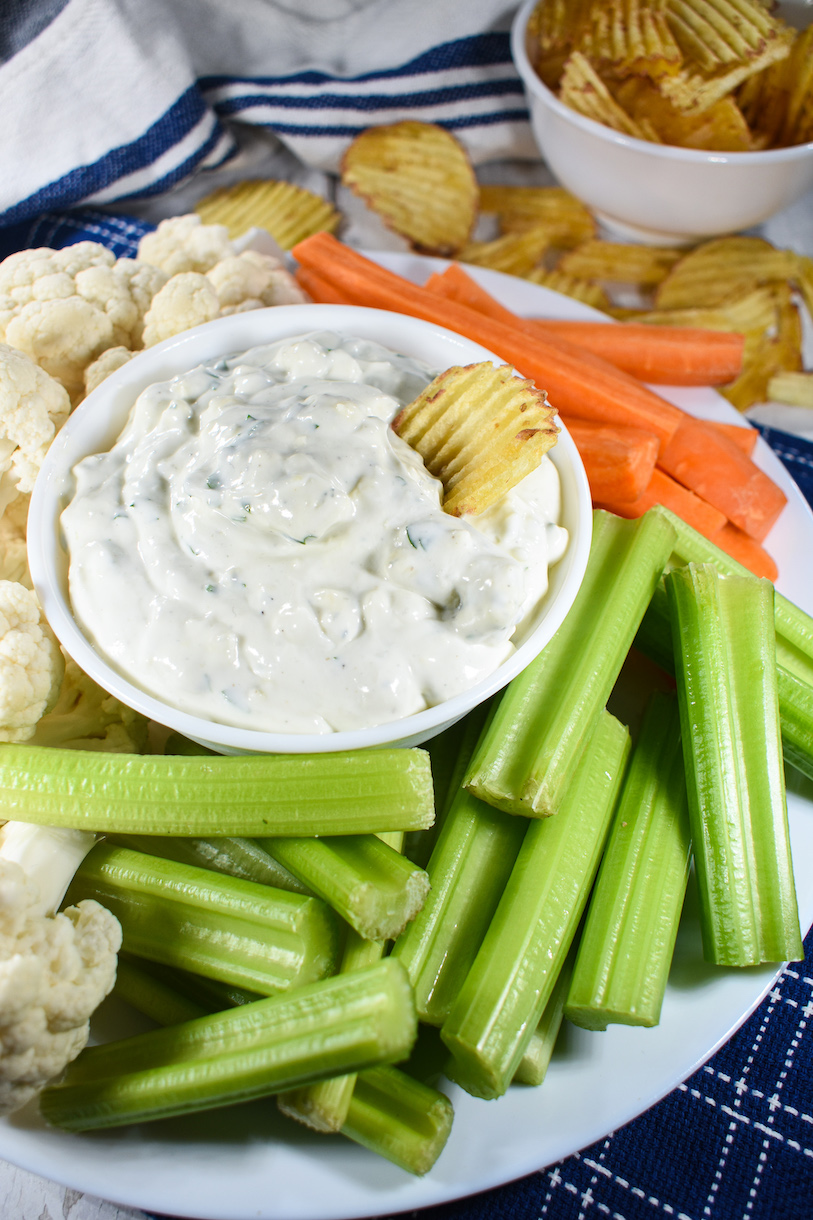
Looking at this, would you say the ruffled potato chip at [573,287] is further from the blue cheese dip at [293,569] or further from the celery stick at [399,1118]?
the celery stick at [399,1118]

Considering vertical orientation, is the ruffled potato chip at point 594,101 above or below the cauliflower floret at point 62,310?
below

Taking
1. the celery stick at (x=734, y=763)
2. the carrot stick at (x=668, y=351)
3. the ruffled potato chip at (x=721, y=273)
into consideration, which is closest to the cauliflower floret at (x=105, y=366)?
the carrot stick at (x=668, y=351)

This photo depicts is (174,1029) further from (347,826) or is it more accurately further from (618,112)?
(618,112)

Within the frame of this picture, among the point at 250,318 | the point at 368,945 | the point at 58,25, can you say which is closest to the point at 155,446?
the point at 250,318

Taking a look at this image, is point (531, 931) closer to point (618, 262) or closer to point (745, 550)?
point (745, 550)

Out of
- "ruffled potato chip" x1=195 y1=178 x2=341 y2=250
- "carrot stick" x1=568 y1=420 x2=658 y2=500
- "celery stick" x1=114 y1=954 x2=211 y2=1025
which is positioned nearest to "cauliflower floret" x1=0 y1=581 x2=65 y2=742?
"celery stick" x1=114 y1=954 x2=211 y2=1025

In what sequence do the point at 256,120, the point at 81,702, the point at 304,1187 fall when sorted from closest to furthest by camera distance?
the point at 304,1187 < the point at 81,702 < the point at 256,120

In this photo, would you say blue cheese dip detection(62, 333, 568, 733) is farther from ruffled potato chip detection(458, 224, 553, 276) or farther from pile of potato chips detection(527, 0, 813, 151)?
pile of potato chips detection(527, 0, 813, 151)
